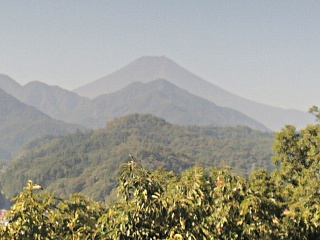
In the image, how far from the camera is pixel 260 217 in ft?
34.5

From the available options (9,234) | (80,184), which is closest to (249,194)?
(9,234)

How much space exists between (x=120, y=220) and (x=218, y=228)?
10.0 feet

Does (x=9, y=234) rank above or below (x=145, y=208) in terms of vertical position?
below

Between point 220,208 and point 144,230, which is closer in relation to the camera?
point 144,230

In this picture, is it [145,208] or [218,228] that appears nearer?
[145,208]

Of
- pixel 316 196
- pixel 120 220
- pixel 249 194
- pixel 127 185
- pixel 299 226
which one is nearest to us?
pixel 120 220

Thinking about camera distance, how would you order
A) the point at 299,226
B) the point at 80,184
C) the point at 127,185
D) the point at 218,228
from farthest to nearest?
1. the point at 80,184
2. the point at 299,226
3. the point at 218,228
4. the point at 127,185

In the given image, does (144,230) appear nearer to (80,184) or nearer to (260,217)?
(260,217)

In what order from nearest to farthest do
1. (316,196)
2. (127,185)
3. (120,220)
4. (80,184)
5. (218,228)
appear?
(120,220), (127,185), (218,228), (316,196), (80,184)

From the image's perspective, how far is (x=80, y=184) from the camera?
184 metres

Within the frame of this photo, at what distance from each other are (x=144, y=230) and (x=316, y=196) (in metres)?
16.8

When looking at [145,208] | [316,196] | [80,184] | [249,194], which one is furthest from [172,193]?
[80,184]

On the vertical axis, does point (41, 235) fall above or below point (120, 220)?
below

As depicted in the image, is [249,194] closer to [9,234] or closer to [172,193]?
[172,193]
